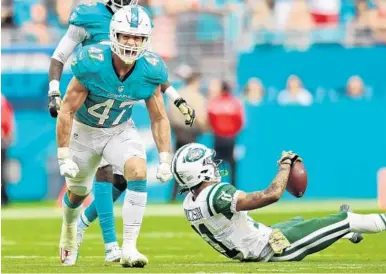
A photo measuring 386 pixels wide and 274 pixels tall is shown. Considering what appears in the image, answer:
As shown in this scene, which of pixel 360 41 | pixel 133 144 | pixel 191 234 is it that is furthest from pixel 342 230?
pixel 360 41

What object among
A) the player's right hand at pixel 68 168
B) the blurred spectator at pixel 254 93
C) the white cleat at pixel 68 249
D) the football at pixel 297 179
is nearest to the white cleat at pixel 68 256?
the white cleat at pixel 68 249

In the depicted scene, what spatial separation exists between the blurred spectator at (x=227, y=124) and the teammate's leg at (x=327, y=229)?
30.3 ft

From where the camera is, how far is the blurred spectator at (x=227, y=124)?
57.6 feet

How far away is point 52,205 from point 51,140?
122cm

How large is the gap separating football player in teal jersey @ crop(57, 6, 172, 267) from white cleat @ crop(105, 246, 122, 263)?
64cm

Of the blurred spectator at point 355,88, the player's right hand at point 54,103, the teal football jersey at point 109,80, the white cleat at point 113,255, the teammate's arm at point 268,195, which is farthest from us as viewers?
the blurred spectator at point 355,88

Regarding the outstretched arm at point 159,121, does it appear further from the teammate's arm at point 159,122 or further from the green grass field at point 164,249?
the green grass field at point 164,249

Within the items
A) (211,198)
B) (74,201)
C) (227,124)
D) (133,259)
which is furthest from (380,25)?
(133,259)

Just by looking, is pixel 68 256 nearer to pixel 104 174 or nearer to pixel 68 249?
pixel 68 249

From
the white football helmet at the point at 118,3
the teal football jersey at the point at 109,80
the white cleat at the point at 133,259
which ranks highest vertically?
the white football helmet at the point at 118,3

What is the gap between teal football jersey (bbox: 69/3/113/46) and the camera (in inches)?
357

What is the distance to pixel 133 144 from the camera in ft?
27.7

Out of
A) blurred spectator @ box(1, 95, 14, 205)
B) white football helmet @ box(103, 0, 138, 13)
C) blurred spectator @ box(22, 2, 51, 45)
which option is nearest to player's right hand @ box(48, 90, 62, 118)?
white football helmet @ box(103, 0, 138, 13)

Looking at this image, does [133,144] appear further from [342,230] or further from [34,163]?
[34,163]
